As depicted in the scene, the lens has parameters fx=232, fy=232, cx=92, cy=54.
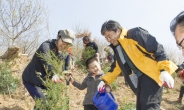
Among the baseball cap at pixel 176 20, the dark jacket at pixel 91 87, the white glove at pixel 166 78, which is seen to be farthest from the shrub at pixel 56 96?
the baseball cap at pixel 176 20

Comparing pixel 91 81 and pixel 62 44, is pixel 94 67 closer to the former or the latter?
pixel 91 81

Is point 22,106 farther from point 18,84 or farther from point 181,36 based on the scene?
point 181,36

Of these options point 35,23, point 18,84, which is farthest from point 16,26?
point 18,84

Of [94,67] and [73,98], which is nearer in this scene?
[94,67]

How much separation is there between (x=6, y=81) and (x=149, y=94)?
12.8ft

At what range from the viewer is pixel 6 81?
18.8 feet

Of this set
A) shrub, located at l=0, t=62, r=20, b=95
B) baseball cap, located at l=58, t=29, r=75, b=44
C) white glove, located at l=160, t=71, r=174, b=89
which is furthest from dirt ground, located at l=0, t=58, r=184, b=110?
white glove, located at l=160, t=71, r=174, b=89

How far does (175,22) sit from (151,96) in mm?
1799

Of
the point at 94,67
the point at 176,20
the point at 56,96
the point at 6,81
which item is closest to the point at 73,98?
the point at 6,81

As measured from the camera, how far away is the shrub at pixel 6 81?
571 cm

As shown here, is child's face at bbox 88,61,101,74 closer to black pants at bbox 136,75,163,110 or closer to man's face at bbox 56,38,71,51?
man's face at bbox 56,38,71,51

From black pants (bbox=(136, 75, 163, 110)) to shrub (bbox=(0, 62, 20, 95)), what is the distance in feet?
12.2

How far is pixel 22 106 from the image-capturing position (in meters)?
5.44

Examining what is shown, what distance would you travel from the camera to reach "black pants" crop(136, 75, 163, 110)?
3.11 metres
